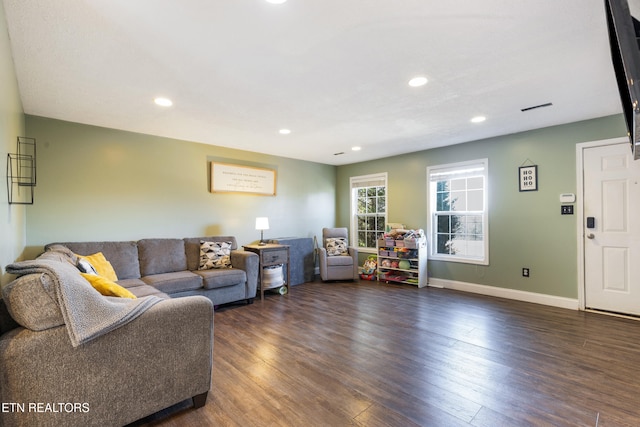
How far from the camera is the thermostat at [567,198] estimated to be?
3.69 metres

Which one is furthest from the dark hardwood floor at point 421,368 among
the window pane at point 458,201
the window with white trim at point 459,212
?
the window pane at point 458,201

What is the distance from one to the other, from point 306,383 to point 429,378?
2.86 ft

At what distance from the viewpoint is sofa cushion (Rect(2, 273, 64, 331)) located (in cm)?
133

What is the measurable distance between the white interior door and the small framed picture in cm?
49

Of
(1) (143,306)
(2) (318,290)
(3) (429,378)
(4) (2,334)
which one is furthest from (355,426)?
(2) (318,290)

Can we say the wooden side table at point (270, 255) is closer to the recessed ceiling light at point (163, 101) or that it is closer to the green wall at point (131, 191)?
the green wall at point (131, 191)

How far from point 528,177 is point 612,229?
41.3 inches

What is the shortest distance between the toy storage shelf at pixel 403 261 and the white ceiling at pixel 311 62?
2064 millimetres

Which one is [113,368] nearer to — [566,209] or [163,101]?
[163,101]

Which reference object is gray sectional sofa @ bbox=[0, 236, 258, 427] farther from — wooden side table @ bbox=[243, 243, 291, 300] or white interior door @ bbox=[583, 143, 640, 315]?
white interior door @ bbox=[583, 143, 640, 315]

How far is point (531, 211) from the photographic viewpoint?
4.01 m

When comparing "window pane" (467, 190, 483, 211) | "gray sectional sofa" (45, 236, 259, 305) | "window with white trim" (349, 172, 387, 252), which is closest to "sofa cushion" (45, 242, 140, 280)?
"gray sectional sofa" (45, 236, 259, 305)

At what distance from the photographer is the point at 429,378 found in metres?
2.13

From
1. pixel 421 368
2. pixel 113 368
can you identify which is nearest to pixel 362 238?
pixel 421 368
